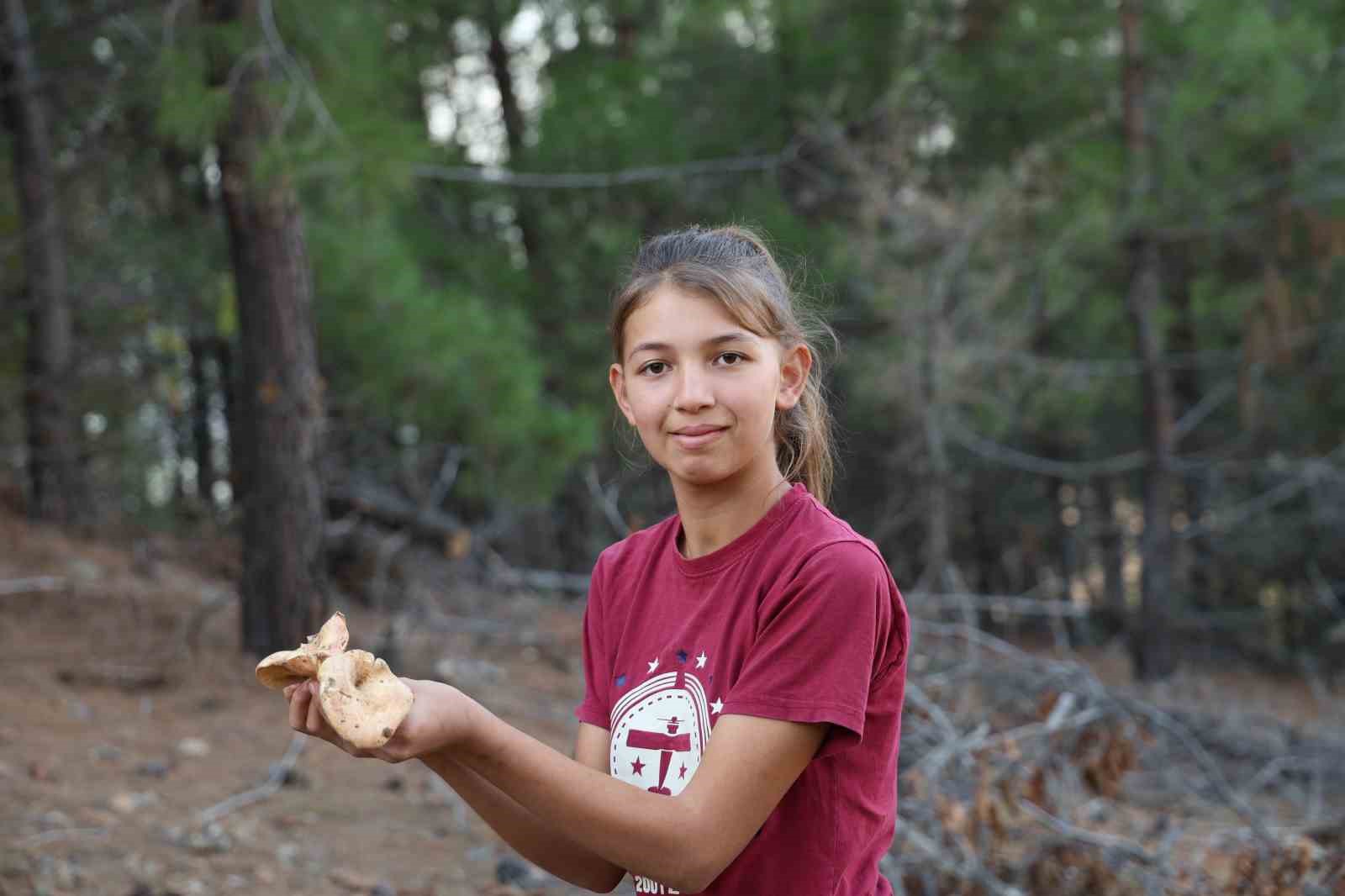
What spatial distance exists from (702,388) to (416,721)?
0.55m

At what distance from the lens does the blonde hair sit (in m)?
1.64

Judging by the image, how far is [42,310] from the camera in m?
7.90

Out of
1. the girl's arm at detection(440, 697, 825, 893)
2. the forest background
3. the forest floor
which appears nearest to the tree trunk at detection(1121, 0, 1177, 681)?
the forest background

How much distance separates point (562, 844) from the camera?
1.72 meters

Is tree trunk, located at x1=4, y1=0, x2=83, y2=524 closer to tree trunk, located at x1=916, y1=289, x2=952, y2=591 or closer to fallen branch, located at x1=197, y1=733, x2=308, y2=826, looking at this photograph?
fallen branch, located at x1=197, y1=733, x2=308, y2=826

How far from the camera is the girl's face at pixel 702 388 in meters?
1.62

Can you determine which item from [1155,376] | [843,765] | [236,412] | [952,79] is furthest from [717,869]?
[952,79]

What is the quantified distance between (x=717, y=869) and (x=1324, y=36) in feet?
35.1

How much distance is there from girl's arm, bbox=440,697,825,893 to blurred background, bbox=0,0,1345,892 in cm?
406

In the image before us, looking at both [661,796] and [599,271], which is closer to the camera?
[661,796]

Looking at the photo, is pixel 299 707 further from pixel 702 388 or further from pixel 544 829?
pixel 702 388

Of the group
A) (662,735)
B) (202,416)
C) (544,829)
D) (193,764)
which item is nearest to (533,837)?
(544,829)

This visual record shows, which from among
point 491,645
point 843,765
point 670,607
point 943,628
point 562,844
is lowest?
point 491,645

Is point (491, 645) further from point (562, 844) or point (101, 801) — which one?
point (562, 844)
